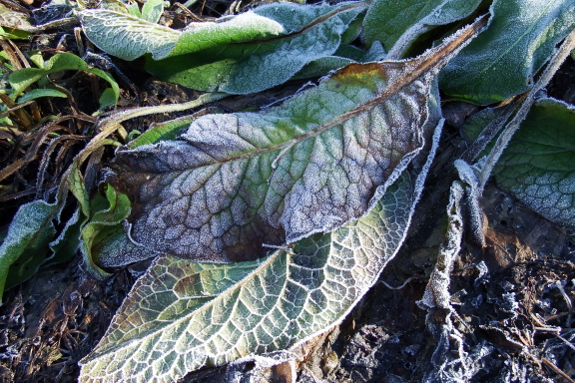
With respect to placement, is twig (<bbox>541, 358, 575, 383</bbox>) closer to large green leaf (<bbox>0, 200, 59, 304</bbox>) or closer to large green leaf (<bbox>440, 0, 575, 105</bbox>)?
large green leaf (<bbox>440, 0, 575, 105</bbox>)

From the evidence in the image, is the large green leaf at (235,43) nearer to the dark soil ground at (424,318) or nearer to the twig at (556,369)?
the dark soil ground at (424,318)

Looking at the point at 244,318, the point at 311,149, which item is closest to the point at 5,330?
the point at 244,318

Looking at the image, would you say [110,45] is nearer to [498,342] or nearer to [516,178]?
[516,178]

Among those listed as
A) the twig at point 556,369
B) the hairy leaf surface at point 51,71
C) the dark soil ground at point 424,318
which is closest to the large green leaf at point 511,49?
the dark soil ground at point 424,318

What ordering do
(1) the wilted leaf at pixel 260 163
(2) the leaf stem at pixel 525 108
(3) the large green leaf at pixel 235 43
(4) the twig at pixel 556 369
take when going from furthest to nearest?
(3) the large green leaf at pixel 235 43, (2) the leaf stem at pixel 525 108, (1) the wilted leaf at pixel 260 163, (4) the twig at pixel 556 369

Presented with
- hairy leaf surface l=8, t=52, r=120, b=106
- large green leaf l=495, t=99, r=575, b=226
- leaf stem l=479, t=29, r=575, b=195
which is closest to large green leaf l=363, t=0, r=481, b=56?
leaf stem l=479, t=29, r=575, b=195
